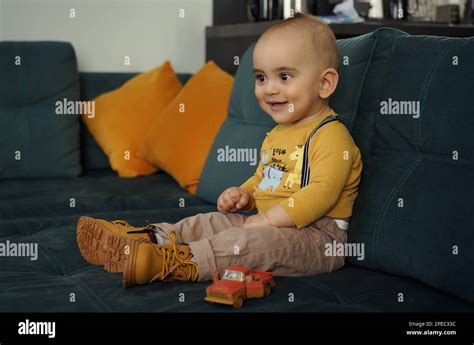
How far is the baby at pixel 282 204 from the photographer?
55.9 inches

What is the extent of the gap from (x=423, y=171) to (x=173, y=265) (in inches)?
22.3

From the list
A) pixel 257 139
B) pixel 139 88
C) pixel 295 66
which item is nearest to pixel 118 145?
pixel 139 88

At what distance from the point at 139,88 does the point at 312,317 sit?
182cm

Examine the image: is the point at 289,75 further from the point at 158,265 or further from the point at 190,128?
the point at 190,128

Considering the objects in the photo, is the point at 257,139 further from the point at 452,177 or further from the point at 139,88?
the point at 139,88

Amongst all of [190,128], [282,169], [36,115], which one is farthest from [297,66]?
[36,115]

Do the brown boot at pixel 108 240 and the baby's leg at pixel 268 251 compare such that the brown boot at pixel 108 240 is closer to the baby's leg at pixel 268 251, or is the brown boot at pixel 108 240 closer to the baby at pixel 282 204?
the baby at pixel 282 204

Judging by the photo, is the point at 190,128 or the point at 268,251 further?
the point at 190,128

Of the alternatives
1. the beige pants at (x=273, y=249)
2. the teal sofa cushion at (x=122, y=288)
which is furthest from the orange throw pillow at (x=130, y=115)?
the beige pants at (x=273, y=249)

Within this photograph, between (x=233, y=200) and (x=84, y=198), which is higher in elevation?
(x=233, y=200)

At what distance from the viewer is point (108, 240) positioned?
1.51m

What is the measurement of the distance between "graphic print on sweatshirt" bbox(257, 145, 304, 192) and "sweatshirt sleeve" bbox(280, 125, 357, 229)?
0.16ft

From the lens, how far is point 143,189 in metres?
2.38

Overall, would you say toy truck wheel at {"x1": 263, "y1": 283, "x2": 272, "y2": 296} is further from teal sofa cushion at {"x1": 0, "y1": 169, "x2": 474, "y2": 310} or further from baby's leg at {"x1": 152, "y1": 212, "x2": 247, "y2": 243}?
baby's leg at {"x1": 152, "y1": 212, "x2": 247, "y2": 243}
